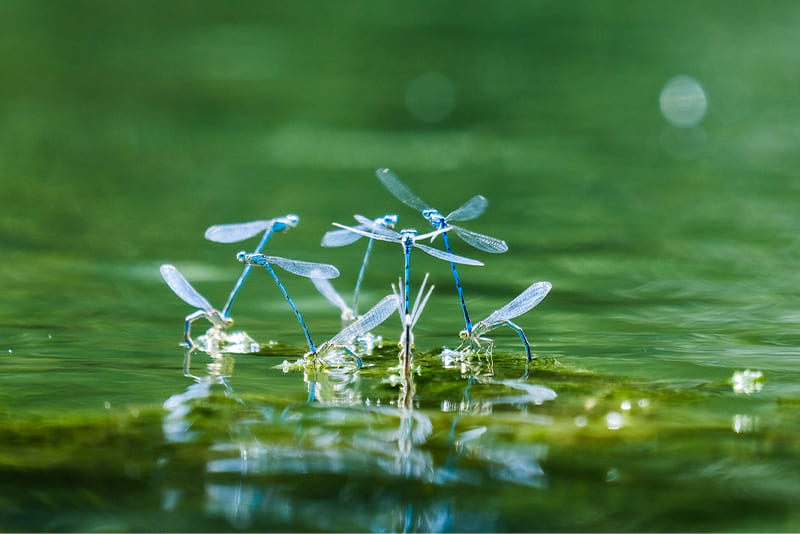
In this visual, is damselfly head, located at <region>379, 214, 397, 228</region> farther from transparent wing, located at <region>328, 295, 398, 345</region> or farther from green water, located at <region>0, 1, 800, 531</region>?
green water, located at <region>0, 1, 800, 531</region>

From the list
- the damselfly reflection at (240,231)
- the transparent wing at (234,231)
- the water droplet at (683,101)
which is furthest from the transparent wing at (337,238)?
the water droplet at (683,101)

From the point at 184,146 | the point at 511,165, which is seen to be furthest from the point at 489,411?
the point at 184,146

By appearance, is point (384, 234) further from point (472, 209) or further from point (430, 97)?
point (430, 97)

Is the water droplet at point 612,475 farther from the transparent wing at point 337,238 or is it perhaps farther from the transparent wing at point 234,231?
the transparent wing at point 234,231

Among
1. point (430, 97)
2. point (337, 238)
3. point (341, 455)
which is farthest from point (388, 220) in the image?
point (430, 97)

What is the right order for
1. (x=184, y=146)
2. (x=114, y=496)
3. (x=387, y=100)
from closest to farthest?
(x=114, y=496) → (x=184, y=146) → (x=387, y=100)

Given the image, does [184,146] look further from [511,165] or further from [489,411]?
[489,411]
